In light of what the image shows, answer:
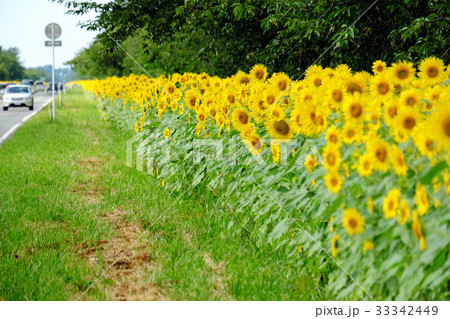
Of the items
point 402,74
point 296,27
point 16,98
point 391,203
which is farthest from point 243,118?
point 16,98

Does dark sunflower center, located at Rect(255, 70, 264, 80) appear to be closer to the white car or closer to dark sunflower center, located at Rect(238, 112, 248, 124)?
dark sunflower center, located at Rect(238, 112, 248, 124)

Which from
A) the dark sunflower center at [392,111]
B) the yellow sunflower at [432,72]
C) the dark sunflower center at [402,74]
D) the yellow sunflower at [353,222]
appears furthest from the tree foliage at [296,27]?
the yellow sunflower at [353,222]

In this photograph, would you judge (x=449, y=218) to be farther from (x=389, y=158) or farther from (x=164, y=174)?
(x=164, y=174)

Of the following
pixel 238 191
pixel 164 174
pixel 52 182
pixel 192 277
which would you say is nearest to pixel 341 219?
pixel 192 277

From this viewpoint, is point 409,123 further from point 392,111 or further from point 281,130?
point 281,130

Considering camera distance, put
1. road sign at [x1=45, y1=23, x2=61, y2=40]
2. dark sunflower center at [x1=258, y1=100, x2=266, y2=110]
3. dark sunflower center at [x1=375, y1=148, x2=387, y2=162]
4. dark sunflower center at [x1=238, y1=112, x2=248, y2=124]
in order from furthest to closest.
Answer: road sign at [x1=45, y1=23, x2=61, y2=40] → dark sunflower center at [x1=238, y1=112, x2=248, y2=124] → dark sunflower center at [x1=258, y1=100, x2=266, y2=110] → dark sunflower center at [x1=375, y1=148, x2=387, y2=162]

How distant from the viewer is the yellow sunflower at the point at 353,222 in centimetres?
278

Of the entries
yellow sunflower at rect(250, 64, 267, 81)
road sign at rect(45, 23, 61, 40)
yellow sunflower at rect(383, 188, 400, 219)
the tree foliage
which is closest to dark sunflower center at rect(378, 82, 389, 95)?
yellow sunflower at rect(383, 188, 400, 219)

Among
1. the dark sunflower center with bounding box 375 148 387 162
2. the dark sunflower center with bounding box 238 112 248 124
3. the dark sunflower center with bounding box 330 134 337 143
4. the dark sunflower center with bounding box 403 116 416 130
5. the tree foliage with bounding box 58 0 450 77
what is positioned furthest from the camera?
the tree foliage with bounding box 58 0 450 77

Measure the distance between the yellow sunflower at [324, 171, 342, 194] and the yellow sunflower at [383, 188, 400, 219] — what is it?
0.32 meters

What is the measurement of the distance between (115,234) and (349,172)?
2.94 m

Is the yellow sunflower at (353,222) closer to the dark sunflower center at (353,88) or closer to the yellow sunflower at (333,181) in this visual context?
the yellow sunflower at (333,181)

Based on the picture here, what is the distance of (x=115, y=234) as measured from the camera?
5301mm

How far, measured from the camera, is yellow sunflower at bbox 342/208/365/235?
9.11 feet
